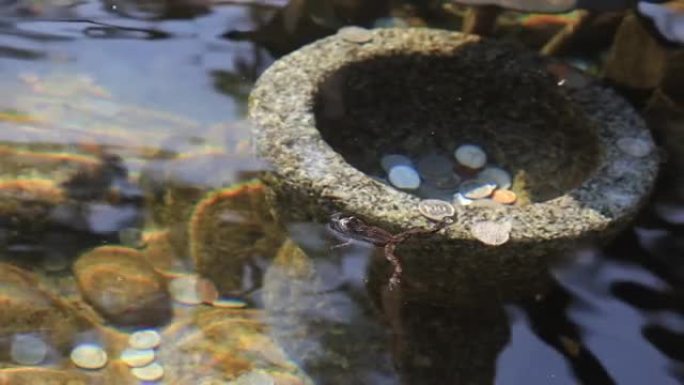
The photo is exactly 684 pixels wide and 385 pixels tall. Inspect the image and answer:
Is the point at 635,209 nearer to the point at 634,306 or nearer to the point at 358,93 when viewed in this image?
the point at 634,306

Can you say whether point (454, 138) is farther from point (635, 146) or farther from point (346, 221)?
point (346, 221)

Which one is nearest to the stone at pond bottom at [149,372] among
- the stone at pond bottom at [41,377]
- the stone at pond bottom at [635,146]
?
the stone at pond bottom at [41,377]

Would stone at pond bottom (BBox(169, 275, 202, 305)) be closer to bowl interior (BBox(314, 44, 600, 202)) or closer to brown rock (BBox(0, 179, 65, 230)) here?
brown rock (BBox(0, 179, 65, 230))

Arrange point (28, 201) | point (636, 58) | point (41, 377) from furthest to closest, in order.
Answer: point (636, 58) < point (28, 201) < point (41, 377)

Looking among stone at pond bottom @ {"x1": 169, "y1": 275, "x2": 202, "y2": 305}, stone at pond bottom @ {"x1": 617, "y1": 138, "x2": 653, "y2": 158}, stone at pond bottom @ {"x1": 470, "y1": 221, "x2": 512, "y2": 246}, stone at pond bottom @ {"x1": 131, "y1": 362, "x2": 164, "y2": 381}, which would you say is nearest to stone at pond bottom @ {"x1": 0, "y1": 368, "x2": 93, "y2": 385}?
stone at pond bottom @ {"x1": 131, "y1": 362, "x2": 164, "y2": 381}

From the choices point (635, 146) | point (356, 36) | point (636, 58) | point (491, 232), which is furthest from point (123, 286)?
point (636, 58)

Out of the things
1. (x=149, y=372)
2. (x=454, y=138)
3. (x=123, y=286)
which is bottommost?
(x=149, y=372)

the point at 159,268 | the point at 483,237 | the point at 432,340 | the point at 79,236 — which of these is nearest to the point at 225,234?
the point at 159,268
